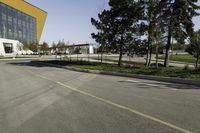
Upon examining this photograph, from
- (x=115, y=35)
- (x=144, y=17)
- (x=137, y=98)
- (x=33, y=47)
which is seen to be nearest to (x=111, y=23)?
(x=115, y=35)

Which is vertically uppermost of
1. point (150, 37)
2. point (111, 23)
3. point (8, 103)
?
point (111, 23)

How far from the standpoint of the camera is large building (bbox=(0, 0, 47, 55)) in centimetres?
8225

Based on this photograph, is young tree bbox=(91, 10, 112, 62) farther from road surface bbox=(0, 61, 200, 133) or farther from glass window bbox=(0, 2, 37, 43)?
glass window bbox=(0, 2, 37, 43)

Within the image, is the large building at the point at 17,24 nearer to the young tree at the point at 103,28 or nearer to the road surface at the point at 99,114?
the young tree at the point at 103,28

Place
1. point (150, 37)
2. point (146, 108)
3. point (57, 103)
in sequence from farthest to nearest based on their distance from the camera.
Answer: point (150, 37) < point (57, 103) < point (146, 108)

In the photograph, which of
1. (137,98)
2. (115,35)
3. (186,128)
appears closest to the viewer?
(186,128)

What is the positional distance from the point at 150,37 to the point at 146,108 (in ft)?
72.0

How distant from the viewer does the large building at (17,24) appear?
270ft

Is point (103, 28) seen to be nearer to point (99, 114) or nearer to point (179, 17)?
point (179, 17)

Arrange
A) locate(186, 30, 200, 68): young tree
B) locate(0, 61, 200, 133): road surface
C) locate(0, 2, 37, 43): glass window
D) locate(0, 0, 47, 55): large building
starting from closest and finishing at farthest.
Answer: locate(0, 61, 200, 133): road surface → locate(186, 30, 200, 68): young tree → locate(0, 2, 37, 43): glass window → locate(0, 0, 47, 55): large building

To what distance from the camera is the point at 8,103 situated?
8.96 m

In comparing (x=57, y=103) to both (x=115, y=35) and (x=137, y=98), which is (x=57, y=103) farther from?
(x=115, y=35)

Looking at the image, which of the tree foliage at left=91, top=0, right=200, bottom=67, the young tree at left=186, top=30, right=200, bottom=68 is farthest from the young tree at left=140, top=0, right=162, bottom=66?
the young tree at left=186, top=30, right=200, bottom=68

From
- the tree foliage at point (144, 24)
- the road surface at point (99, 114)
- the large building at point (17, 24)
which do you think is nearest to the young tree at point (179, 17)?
the tree foliage at point (144, 24)
